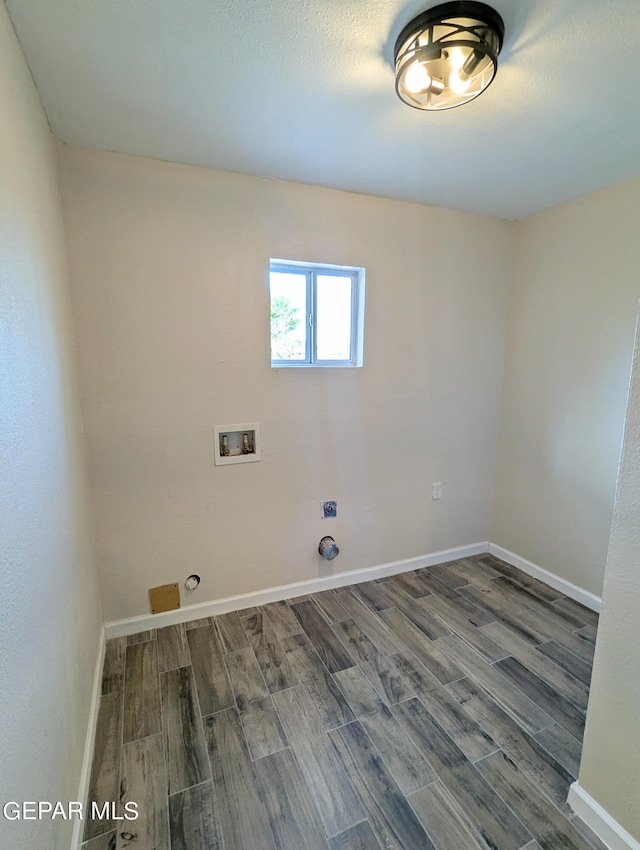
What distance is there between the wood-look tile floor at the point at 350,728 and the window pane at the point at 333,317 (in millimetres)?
1544

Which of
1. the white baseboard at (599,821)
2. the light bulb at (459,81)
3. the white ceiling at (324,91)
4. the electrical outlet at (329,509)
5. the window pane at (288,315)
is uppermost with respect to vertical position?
the white ceiling at (324,91)

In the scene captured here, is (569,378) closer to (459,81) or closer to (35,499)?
(459,81)

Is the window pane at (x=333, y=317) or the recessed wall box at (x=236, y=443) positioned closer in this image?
the recessed wall box at (x=236, y=443)

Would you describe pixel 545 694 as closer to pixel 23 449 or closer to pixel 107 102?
pixel 23 449

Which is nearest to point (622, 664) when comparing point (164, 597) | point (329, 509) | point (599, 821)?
point (599, 821)

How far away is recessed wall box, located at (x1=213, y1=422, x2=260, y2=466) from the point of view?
80.9 inches

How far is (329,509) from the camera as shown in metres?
2.36

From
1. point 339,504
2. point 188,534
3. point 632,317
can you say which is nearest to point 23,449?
point 188,534

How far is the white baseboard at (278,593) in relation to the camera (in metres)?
2.03

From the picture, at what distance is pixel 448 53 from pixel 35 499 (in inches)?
66.2

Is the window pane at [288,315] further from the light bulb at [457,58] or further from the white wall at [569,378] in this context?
the white wall at [569,378]
